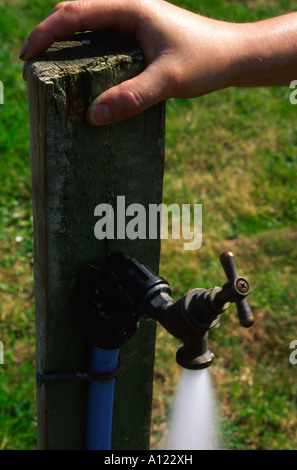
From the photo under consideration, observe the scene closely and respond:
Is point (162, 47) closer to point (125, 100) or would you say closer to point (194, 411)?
point (125, 100)

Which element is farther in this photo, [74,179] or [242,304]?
[74,179]

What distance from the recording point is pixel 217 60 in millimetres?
1412

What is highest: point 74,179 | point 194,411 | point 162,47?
point 162,47

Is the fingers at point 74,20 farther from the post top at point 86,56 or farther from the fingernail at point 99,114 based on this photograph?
the fingernail at point 99,114

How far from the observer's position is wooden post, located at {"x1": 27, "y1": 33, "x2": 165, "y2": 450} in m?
1.24

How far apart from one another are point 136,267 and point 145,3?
635mm

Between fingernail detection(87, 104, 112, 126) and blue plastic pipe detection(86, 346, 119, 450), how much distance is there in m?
0.62

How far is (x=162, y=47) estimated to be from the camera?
132cm

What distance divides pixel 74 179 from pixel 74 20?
37 centimetres

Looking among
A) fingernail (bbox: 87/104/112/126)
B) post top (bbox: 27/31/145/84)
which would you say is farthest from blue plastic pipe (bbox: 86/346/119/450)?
post top (bbox: 27/31/145/84)
